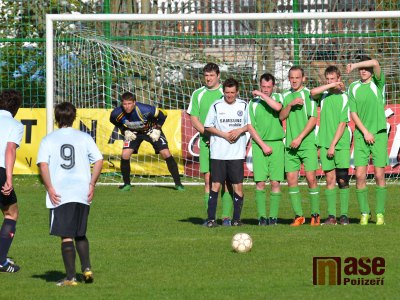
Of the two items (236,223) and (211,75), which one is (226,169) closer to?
(236,223)

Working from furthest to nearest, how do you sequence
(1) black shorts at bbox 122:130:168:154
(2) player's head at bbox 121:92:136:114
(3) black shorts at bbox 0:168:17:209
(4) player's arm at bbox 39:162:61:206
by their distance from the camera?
(1) black shorts at bbox 122:130:168:154
(2) player's head at bbox 121:92:136:114
(3) black shorts at bbox 0:168:17:209
(4) player's arm at bbox 39:162:61:206

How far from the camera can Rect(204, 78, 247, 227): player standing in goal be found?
1293 cm

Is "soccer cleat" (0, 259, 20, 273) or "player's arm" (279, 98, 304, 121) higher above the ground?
"player's arm" (279, 98, 304, 121)

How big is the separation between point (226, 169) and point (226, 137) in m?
0.40

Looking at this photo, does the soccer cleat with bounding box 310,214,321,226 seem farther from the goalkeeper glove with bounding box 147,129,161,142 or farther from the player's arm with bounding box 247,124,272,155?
the goalkeeper glove with bounding box 147,129,161,142

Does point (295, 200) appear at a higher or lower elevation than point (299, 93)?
lower

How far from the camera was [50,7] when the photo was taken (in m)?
21.4

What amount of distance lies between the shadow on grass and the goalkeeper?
8084 mm

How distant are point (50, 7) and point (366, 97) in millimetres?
9983

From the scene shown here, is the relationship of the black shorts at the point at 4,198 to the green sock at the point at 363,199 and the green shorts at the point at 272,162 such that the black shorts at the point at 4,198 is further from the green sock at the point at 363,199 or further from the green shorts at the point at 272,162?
the green sock at the point at 363,199

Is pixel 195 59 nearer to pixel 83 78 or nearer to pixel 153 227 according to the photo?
pixel 83 78

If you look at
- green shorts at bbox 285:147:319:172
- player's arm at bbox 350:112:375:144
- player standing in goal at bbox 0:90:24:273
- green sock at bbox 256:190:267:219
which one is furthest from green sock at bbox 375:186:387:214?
Result: player standing in goal at bbox 0:90:24:273

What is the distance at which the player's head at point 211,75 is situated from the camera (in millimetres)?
13328

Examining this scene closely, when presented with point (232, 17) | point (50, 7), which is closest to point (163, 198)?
point (232, 17)
